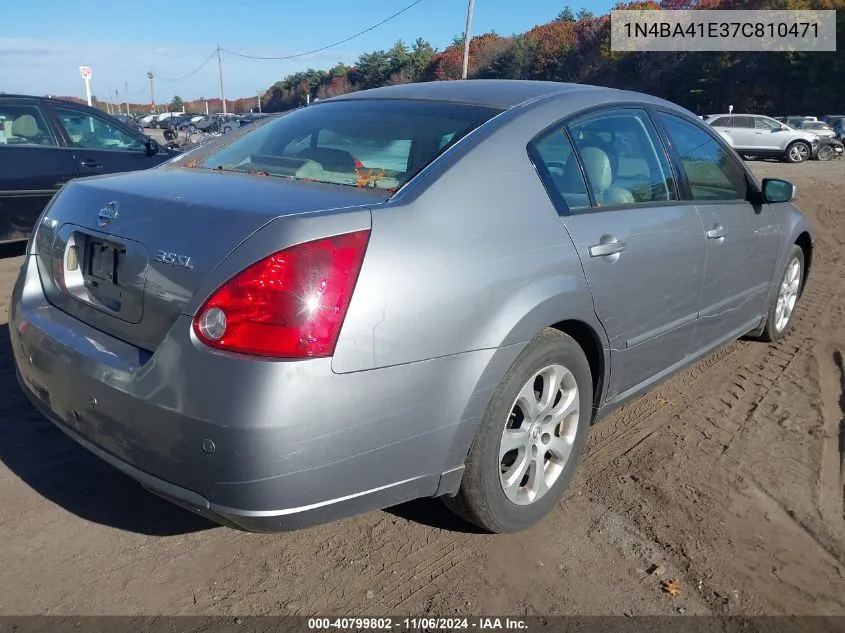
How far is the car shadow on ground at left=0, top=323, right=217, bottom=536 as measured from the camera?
2768mm

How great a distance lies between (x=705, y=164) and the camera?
3.79 metres

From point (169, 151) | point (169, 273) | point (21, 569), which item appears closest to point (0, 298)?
point (169, 151)

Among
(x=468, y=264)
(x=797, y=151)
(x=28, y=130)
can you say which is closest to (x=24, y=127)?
→ (x=28, y=130)

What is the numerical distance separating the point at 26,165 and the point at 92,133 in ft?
2.70

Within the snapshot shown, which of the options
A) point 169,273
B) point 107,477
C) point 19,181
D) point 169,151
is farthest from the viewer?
point 169,151

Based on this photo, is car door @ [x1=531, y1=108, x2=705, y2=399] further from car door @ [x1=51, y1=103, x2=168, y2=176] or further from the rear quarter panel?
car door @ [x1=51, y1=103, x2=168, y2=176]

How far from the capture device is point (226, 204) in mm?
2211

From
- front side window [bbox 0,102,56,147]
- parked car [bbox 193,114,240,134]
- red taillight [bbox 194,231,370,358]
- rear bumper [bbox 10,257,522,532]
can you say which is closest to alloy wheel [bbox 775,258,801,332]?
rear bumper [bbox 10,257,522,532]

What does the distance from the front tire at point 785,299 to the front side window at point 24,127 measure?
21.7 feet

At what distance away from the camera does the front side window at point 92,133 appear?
7258 mm

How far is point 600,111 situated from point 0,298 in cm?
489

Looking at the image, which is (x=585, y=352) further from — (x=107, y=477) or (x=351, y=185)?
(x=107, y=477)

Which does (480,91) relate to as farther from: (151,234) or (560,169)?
(151,234)

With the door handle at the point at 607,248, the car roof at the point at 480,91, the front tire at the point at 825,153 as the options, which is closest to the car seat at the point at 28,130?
the car roof at the point at 480,91
